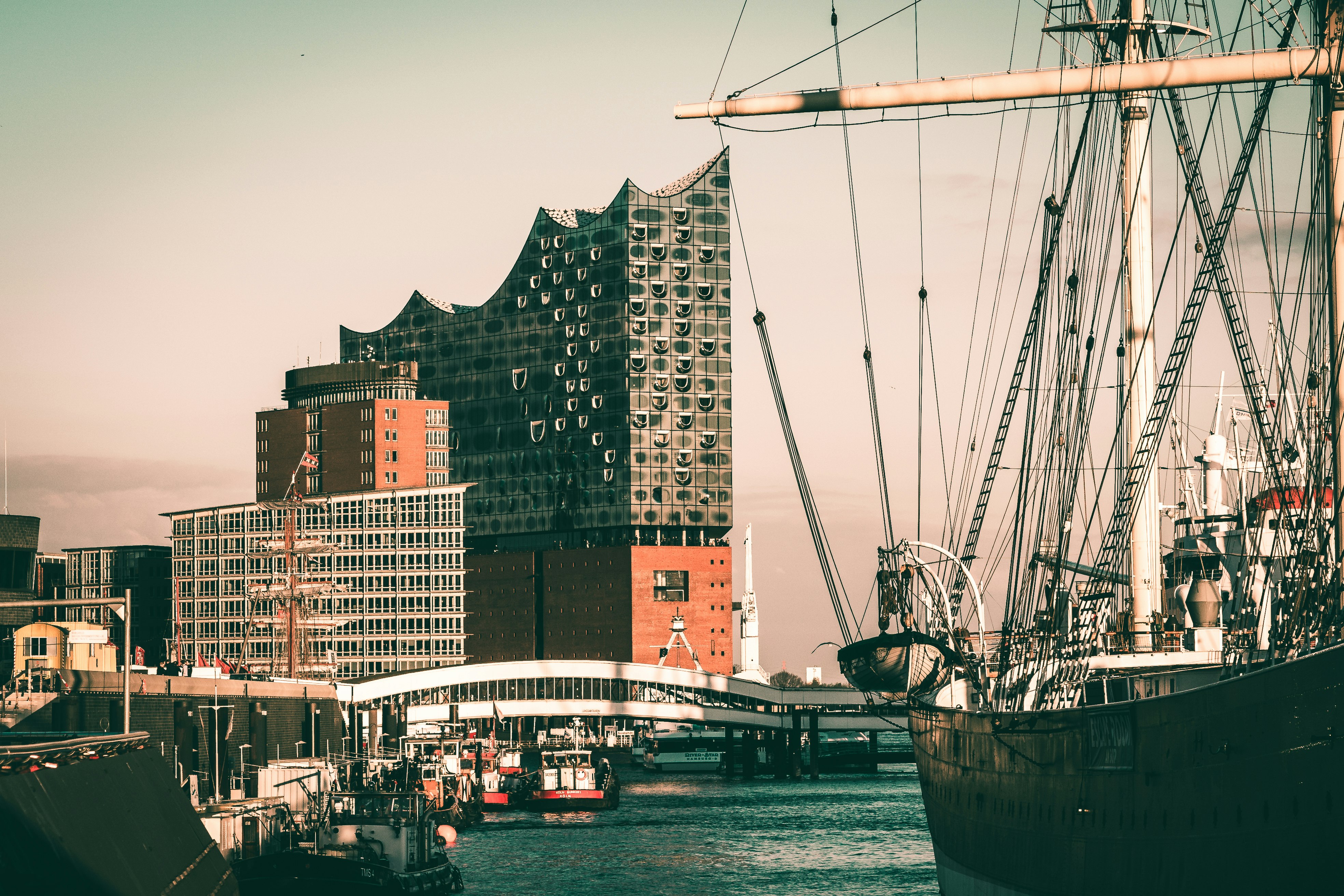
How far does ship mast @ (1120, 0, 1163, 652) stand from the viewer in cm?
4662

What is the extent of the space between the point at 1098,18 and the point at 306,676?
292 ft

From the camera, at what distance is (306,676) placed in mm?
123875

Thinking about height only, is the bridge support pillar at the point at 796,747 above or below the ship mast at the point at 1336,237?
below

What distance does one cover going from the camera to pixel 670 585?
195m

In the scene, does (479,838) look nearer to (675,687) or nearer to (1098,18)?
(1098,18)

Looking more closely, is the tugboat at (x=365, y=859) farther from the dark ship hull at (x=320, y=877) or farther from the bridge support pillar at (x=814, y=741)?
the bridge support pillar at (x=814, y=741)

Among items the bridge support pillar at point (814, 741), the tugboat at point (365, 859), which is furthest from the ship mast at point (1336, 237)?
the bridge support pillar at point (814, 741)

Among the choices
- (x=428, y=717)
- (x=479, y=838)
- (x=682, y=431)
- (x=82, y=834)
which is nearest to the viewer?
(x=82, y=834)

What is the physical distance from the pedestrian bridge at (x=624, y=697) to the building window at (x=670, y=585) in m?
22.4

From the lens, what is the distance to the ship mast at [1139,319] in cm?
4662

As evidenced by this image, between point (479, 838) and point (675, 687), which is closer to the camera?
point (479, 838)

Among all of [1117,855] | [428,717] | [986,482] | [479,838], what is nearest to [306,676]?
[428,717]

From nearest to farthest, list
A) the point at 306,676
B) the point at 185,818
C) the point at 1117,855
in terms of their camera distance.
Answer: the point at 1117,855, the point at 185,818, the point at 306,676

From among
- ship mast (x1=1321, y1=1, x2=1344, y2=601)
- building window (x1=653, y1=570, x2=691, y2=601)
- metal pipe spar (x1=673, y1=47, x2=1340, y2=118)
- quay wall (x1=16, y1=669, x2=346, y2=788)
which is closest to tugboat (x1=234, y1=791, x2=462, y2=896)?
quay wall (x1=16, y1=669, x2=346, y2=788)
